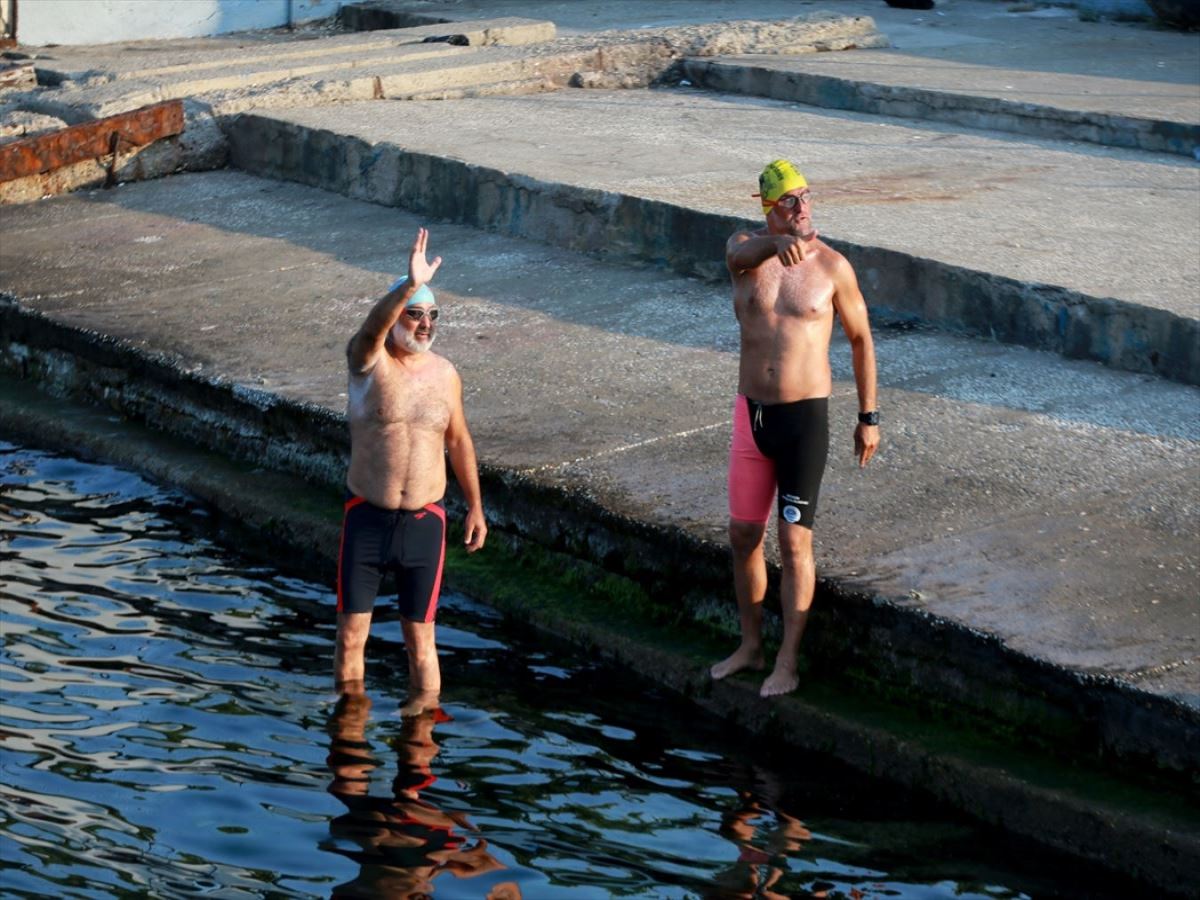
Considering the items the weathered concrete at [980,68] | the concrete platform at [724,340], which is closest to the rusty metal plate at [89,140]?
the concrete platform at [724,340]

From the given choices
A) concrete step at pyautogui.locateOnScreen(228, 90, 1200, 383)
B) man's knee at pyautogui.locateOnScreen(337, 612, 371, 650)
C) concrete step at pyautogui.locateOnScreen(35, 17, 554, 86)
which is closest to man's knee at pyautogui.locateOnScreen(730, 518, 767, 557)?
man's knee at pyautogui.locateOnScreen(337, 612, 371, 650)

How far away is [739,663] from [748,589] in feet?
0.94

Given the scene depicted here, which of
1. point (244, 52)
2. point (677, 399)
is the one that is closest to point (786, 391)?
point (677, 399)

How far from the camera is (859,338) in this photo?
6000 millimetres

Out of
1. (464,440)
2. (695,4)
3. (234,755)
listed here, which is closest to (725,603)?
(464,440)

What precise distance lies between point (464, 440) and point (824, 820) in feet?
5.66

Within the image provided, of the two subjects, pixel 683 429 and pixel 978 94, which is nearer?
pixel 683 429

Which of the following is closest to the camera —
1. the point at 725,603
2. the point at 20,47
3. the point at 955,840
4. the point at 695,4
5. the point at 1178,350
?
the point at 955,840

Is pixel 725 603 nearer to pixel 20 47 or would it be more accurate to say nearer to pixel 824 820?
pixel 824 820

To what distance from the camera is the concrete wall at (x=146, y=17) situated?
46.4 ft

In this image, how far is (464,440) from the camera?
20.3ft

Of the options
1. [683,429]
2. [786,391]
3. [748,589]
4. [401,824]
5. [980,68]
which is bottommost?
[401,824]

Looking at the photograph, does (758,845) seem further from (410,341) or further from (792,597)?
(410,341)

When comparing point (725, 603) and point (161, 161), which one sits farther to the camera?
point (161, 161)
